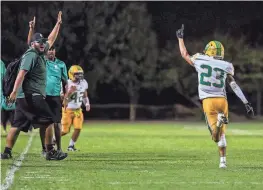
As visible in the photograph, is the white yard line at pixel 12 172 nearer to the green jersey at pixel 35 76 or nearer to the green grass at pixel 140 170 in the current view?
the green grass at pixel 140 170

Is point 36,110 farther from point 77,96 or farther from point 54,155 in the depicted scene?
point 77,96

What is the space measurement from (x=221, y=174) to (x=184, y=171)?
0.67 m

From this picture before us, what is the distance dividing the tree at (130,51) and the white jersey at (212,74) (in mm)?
38974

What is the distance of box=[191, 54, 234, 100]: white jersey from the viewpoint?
12148 mm

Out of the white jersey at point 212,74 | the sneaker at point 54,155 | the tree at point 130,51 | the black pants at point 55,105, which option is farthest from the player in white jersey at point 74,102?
the tree at point 130,51

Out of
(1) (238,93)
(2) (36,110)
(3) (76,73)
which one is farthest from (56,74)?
(1) (238,93)

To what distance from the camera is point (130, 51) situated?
52875mm

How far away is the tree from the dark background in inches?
11.2

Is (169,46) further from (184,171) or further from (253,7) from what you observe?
(184,171)

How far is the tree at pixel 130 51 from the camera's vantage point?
51812 millimetres

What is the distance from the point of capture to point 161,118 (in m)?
50.5

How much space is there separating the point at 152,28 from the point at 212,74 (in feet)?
137

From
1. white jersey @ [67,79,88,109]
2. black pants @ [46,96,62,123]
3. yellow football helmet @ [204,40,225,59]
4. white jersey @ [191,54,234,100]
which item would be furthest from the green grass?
yellow football helmet @ [204,40,225,59]

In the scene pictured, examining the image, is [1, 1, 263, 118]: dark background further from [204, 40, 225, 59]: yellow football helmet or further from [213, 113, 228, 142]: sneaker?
[213, 113, 228, 142]: sneaker
